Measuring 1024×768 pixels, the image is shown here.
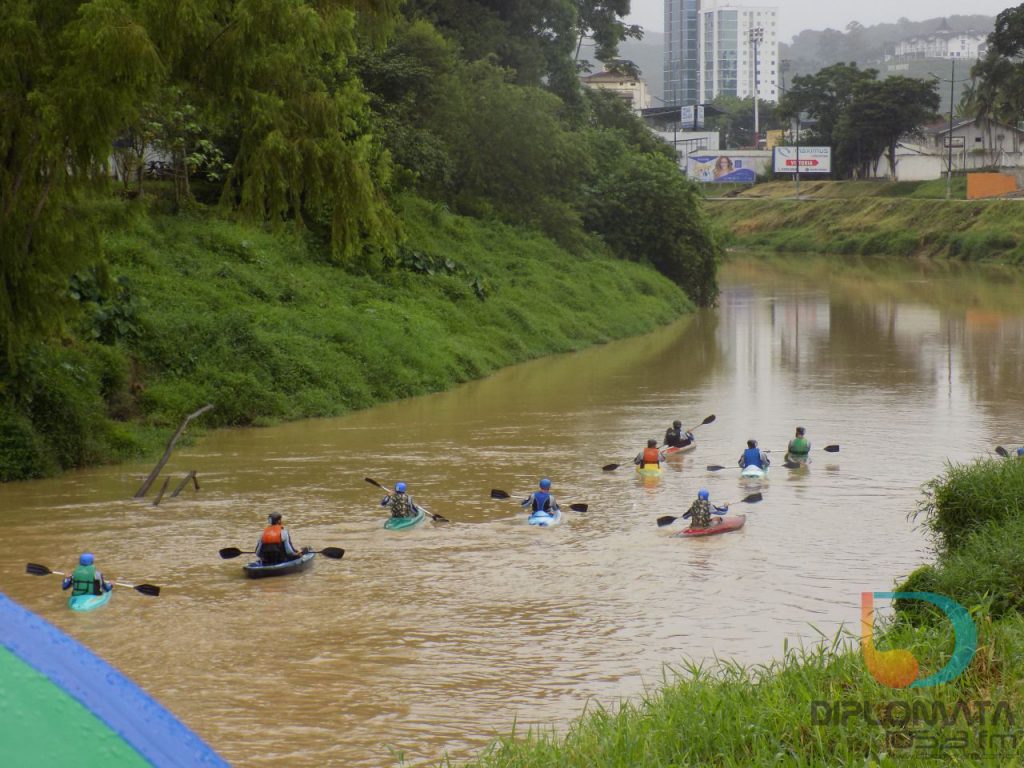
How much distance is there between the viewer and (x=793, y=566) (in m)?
14.4

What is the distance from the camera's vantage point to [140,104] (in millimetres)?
15648

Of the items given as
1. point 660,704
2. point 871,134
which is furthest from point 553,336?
point 871,134

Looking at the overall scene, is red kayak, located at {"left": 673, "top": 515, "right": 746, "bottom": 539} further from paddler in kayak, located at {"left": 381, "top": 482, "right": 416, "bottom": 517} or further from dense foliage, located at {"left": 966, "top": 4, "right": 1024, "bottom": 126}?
dense foliage, located at {"left": 966, "top": 4, "right": 1024, "bottom": 126}

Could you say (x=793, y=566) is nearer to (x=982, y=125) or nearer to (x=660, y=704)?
(x=660, y=704)

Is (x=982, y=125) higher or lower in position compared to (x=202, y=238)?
higher

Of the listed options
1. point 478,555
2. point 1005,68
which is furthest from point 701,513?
point 1005,68

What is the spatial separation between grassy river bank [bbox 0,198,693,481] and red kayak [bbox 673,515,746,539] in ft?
26.2

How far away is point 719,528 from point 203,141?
60.7 ft

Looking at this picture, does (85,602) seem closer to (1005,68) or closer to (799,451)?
(799,451)

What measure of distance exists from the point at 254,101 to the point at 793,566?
845 centimetres

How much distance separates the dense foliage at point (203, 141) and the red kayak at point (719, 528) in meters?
5.48

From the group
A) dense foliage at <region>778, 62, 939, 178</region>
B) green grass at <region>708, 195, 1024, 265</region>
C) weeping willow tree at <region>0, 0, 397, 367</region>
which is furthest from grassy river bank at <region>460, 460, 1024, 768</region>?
dense foliage at <region>778, 62, 939, 178</region>

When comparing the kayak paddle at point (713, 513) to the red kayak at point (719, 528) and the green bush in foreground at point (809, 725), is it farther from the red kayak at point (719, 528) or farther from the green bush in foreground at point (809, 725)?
the green bush in foreground at point (809, 725)

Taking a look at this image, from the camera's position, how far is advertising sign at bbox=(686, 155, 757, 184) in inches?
4528
